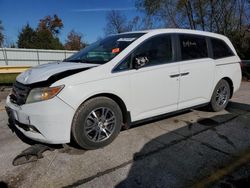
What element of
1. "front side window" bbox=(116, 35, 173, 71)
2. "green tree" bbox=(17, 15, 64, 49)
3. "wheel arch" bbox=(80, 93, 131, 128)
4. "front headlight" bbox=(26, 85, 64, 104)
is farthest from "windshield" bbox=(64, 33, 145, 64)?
"green tree" bbox=(17, 15, 64, 49)

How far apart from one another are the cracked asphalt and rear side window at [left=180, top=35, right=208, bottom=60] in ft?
4.34

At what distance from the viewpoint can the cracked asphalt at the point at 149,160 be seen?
108 inches

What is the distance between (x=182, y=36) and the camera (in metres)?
4.43

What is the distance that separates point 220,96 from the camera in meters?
5.30

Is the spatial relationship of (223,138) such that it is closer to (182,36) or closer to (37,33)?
(182,36)

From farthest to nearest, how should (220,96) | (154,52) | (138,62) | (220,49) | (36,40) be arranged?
(36,40) → (220,96) → (220,49) → (154,52) → (138,62)

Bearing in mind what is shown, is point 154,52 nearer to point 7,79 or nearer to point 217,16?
point 7,79

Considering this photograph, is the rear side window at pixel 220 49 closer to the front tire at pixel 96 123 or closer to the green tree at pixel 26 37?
the front tire at pixel 96 123

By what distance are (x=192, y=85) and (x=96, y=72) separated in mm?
1989

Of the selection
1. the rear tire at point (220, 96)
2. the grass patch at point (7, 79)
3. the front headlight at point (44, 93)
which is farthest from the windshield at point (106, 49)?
the grass patch at point (7, 79)

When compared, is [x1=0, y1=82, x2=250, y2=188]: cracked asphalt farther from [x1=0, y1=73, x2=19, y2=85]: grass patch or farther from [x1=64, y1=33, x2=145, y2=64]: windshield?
[x1=0, y1=73, x2=19, y2=85]: grass patch

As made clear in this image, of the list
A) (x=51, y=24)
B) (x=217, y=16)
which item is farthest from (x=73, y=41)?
(x=217, y=16)

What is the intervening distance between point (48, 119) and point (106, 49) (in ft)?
5.41

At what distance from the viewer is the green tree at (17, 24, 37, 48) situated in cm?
4284
